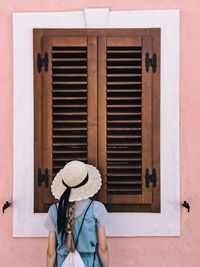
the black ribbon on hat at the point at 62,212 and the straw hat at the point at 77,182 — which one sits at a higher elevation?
the straw hat at the point at 77,182

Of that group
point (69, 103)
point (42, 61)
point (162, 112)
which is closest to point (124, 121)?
point (162, 112)

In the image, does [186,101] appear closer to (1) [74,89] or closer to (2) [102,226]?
(1) [74,89]

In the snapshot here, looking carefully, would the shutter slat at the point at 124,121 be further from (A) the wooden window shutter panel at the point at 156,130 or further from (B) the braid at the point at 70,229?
(B) the braid at the point at 70,229

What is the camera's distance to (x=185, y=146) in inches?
161

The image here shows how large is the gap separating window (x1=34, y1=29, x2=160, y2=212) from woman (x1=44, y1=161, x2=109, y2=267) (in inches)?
16.9

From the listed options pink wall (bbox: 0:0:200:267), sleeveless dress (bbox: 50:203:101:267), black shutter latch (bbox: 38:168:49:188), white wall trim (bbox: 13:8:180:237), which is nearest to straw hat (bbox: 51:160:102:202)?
sleeveless dress (bbox: 50:203:101:267)

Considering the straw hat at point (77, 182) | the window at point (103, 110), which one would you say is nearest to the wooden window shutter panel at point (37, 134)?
the window at point (103, 110)

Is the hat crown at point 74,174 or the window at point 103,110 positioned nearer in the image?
the hat crown at point 74,174

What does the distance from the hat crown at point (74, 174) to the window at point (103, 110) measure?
48cm

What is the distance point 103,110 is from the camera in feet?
13.4

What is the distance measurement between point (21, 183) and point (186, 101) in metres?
1.43

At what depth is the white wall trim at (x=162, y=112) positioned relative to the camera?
408cm

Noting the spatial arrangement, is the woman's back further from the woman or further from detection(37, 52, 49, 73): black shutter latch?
detection(37, 52, 49, 73): black shutter latch

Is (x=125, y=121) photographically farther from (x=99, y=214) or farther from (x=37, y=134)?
(x=99, y=214)
